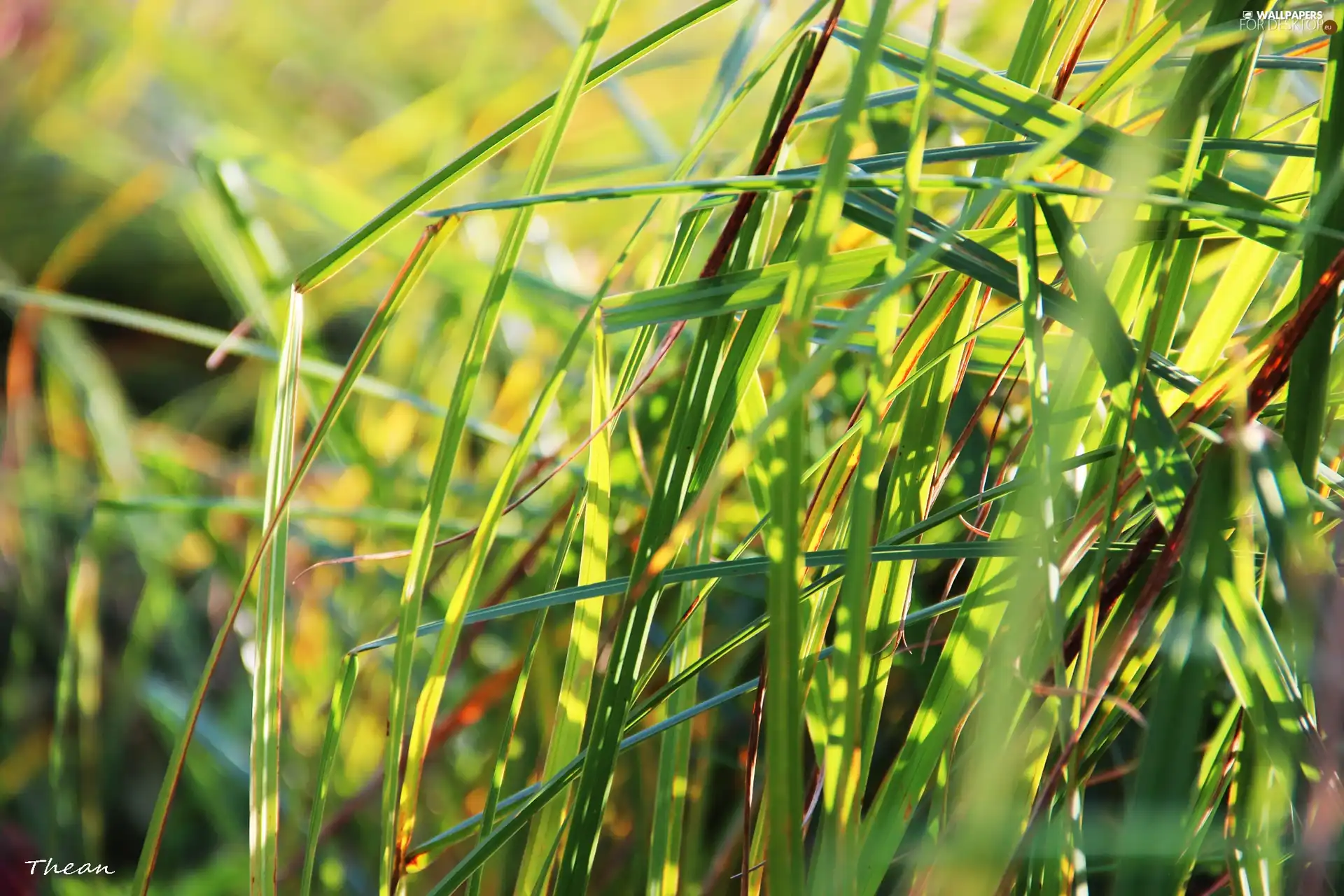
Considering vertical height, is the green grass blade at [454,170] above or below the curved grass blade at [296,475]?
above

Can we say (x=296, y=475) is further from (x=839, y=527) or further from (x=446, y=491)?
(x=839, y=527)

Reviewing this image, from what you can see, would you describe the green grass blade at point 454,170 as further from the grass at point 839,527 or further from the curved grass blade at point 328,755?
the curved grass blade at point 328,755

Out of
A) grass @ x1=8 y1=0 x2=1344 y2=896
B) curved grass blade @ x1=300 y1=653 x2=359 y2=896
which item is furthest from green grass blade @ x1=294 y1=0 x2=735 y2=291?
curved grass blade @ x1=300 y1=653 x2=359 y2=896

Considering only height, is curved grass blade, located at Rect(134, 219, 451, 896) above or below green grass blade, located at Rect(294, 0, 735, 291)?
below

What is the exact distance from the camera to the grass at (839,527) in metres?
0.21

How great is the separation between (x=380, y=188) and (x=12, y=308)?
46cm

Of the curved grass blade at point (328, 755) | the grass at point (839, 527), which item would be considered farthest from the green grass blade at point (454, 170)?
the curved grass blade at point (328, 755)

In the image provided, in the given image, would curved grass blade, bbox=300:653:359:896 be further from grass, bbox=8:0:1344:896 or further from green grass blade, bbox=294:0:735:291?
green grass blade, bbox=294:0:735:291

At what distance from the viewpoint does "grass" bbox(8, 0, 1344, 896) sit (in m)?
0.21

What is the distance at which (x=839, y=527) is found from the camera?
0.34 metres

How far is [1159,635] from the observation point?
28 cm

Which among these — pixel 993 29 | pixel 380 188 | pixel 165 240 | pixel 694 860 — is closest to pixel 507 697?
pixel 694 860

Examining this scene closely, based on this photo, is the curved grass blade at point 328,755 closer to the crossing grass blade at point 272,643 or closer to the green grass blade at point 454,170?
the crossing grass blade at point 272,643

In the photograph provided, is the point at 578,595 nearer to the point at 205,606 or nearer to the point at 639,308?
the point at 639,308
